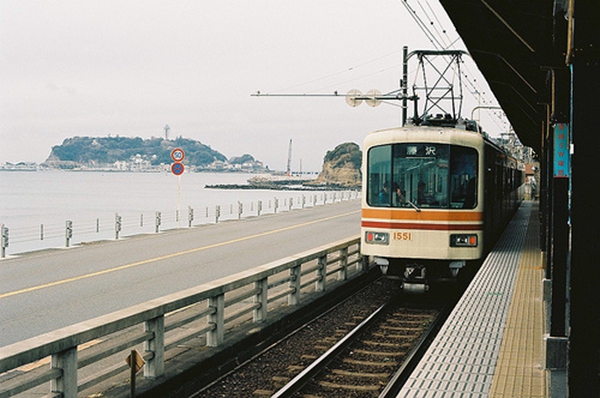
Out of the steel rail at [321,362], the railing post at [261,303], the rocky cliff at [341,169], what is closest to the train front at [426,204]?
the steel rail at [321,362]

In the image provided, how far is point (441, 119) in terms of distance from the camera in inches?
655

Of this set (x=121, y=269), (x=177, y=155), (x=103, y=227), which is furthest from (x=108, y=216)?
(x=121, y=269)

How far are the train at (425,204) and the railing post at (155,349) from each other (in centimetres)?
718

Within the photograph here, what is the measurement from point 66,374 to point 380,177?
9.35 metres

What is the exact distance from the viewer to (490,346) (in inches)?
341

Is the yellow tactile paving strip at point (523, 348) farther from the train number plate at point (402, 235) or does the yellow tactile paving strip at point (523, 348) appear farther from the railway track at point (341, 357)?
the train number plate at point (402, 235)

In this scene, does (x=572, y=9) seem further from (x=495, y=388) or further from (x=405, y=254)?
(x=405, y=254)

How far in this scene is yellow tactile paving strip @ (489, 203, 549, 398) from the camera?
6.96 m

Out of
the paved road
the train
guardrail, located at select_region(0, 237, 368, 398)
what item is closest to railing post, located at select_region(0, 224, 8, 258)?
the paved road

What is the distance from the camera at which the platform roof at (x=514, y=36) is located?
9.16m

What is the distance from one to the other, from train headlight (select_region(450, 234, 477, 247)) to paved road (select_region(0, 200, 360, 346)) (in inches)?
215

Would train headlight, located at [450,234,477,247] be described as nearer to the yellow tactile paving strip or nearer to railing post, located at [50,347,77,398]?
the yellow tactile paving strip

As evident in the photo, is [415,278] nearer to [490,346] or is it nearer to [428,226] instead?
[428,226]

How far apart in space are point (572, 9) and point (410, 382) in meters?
3.93
